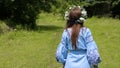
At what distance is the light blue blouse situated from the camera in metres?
7.20

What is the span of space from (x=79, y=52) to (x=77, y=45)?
0.49 feet

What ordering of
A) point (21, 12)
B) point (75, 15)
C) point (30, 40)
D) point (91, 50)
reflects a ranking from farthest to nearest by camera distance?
point (21, 12) < point (30, 40) < point (75, 15) < point (91, 50)

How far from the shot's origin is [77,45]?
24.0ft

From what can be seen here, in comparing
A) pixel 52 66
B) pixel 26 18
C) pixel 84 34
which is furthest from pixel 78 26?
pixel 26 18

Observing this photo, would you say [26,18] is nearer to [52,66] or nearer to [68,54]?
[52,66]

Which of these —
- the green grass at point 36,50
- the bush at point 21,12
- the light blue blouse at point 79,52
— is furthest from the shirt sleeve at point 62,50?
the bush at point 21,12

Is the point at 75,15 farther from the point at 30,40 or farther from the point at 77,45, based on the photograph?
the point at 30,40

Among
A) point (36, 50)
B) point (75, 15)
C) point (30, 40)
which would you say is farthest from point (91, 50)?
point (30, 40)

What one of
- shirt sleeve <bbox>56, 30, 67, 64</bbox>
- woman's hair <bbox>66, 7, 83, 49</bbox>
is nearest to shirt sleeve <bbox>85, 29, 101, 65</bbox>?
woman's hair <bbox>66, 7, 83, 49</bbox>

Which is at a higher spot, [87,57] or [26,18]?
[87,57]

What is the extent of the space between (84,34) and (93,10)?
32.7m

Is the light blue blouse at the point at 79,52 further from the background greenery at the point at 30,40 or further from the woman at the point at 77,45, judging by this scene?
the background greenery at the point at 30,40

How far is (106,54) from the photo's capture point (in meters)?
15.8

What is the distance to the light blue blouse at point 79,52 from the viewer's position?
23.6 ft
